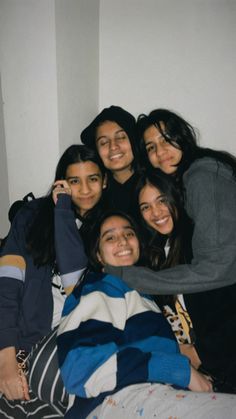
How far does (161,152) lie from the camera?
148cm

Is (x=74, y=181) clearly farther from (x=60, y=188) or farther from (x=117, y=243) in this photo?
(x=117, y=243)

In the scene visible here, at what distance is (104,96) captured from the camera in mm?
2250

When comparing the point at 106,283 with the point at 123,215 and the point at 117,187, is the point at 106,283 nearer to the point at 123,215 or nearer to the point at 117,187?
the point at 123,215

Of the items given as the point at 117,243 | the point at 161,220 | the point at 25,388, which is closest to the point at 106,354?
the point at 25,388

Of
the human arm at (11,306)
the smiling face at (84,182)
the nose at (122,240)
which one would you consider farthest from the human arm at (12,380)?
the smiling face at (84,182)

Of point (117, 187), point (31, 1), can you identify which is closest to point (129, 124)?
point (117, 187)

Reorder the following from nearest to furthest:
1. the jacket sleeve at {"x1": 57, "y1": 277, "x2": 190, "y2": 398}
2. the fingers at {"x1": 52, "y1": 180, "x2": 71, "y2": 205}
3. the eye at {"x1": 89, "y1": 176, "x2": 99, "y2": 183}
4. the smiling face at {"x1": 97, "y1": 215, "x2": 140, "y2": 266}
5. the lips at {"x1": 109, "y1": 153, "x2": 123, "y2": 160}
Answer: the jacket sleeve at {"x1": 57, "y1": 277, "x2": 190, "y2": 398} < the smiling face at {"x1": 97, "y1": 215, "x2": 140, "y2": 266} < the fingers at {"x1": 52, "y1": 180, "x2": 71, "y2": 205} < the eye at {"x1": 89, "y1": 176, "x2": 99, "y2": 183} < the lips at {"x1": 109, "y1": 153, "x2": 123, "y2": 160}

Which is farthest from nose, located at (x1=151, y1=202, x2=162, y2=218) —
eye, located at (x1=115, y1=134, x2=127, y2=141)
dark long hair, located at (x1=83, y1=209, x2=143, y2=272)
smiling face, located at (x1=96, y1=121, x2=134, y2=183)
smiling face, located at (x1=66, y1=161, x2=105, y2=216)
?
eye, located at (x1=115, y1=134, x2=127, y2=141)

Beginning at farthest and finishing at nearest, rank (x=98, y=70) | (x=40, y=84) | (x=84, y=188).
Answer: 1. (x=98, y=70)
2. (x=40, y=84)
3. (x=84, y=188)

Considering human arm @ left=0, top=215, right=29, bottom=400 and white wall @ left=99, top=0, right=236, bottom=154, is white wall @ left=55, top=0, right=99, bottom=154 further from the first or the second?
human arm @ left=0, top=215, right=29, bottom=400

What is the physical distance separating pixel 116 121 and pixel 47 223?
818 mm

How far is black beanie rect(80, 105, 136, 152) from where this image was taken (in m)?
1.83

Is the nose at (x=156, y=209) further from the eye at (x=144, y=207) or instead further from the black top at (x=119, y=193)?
the black top at (x=119, y=193)

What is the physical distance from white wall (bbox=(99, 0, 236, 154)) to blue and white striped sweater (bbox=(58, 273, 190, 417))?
5.14 ft
